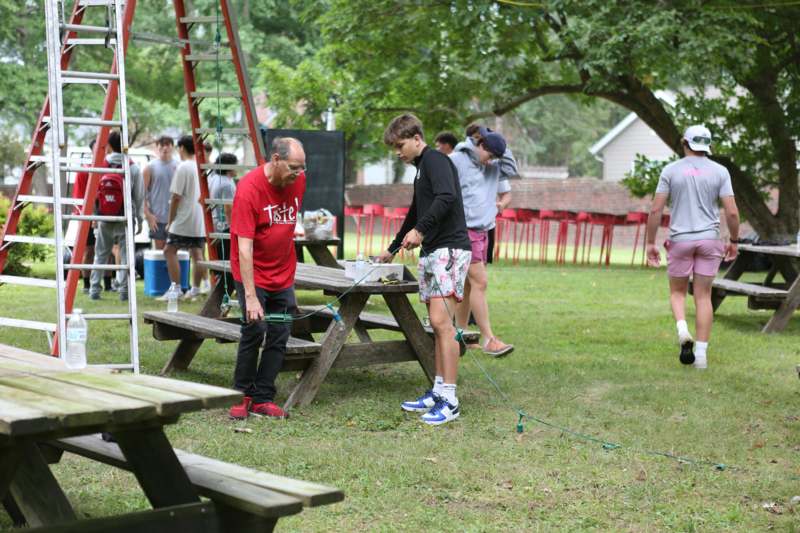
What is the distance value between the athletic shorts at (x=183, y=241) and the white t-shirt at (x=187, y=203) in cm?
5

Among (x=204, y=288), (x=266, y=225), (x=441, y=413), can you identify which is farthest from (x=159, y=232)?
(x=441, y=413)

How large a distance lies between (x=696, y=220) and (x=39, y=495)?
20.6ft

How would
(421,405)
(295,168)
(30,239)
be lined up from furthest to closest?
(30,239) → (421,405) → (295,168)

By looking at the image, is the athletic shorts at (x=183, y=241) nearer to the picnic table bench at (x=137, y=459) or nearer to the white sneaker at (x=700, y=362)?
the white sneaker at (x=700, y=362)

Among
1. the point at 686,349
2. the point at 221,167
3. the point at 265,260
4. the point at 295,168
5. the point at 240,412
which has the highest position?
the point at 295,168

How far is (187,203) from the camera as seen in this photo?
12.8m

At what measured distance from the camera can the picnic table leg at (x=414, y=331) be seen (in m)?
7.80

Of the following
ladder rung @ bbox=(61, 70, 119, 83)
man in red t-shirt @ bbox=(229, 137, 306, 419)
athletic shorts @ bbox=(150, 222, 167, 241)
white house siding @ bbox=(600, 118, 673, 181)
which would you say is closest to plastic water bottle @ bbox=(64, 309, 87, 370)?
man in red t-shirt @ bbox=(229, 137, 306, 419)

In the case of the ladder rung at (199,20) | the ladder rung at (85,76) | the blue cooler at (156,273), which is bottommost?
the blue cooler at (156,273)

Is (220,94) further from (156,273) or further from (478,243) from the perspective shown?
(156,273)

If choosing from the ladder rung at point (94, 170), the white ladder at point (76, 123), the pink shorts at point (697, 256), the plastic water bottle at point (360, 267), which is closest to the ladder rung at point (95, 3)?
the white ladder at point (76, 123)

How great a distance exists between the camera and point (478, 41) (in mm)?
18797

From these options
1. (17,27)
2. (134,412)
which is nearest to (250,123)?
(134,412)

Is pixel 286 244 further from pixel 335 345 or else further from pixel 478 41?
pixel 478 41
